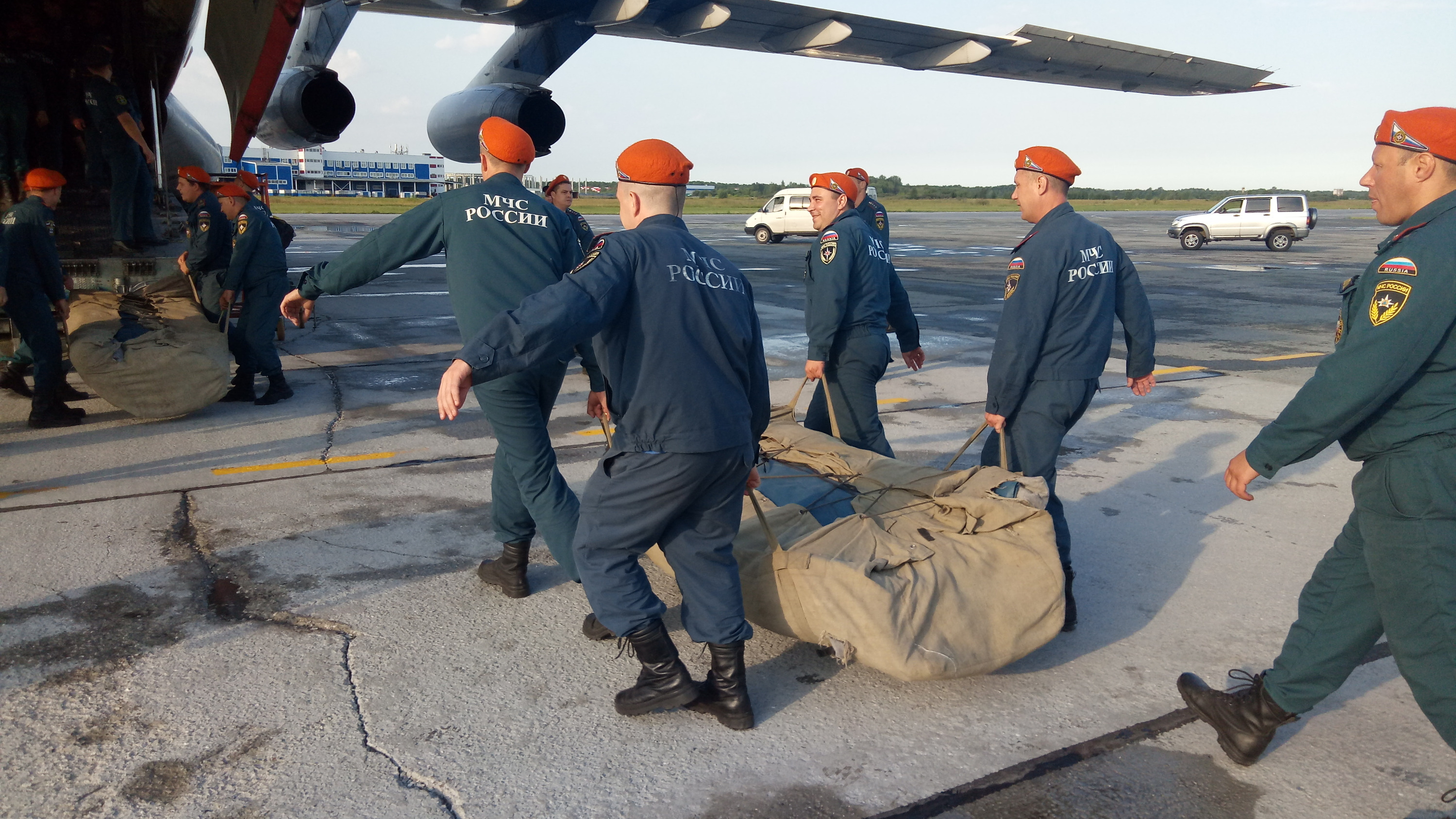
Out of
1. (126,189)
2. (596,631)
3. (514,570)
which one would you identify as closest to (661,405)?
(596,631)

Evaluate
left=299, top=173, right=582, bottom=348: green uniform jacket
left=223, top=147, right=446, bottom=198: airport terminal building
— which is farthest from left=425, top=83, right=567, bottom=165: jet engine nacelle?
left=223, top=147, right=446, bottom=198: airport terminal building

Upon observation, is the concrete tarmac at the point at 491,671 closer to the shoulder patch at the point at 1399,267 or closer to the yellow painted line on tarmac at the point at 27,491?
the yellow painted line on tarmac at the point at 27,491

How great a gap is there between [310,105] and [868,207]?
20.2 feet

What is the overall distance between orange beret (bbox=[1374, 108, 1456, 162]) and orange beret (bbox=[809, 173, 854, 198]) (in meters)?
3.25

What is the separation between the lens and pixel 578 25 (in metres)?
9.45

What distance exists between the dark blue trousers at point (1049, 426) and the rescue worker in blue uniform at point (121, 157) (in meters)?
8.86

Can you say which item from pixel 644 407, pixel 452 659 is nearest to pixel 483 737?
pixel 452 659

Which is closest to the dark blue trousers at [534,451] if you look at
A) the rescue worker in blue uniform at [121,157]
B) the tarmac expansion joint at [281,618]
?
the tarmac expansion joint at [281,618]

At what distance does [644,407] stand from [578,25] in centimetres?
775

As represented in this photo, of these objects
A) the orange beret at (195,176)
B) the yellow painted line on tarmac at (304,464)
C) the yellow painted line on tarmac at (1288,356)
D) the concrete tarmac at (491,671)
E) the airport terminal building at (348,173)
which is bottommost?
the concrete tarmac at (491,671)

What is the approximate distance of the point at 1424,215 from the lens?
2627 millimetres

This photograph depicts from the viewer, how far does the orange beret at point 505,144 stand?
4.02 meters

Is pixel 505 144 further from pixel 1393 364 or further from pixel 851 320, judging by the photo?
pixel 1393 364

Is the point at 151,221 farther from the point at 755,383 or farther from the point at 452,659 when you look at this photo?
the point at 755,383
